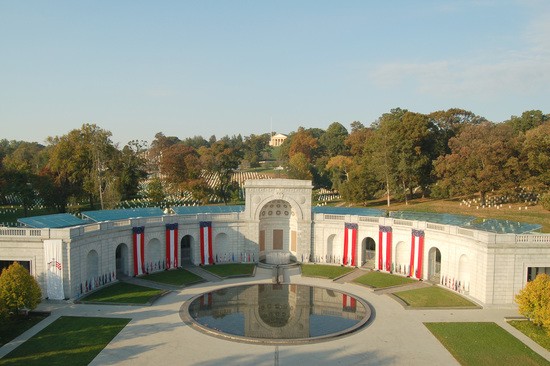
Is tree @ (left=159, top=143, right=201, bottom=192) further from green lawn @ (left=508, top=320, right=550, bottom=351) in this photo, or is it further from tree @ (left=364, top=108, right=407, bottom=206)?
green lawn @ (left=508, top=320, right=550, bottom=351)

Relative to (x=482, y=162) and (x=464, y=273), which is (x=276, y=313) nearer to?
(x=464, y=273)

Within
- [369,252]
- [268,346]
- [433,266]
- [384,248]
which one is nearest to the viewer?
[268,346]

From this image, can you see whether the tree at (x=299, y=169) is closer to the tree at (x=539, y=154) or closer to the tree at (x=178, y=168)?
the tree at (x=178, y=168)

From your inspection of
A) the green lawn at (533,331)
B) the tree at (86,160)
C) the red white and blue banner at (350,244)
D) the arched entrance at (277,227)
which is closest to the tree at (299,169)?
the tree at (86,160)

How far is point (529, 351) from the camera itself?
23.9m

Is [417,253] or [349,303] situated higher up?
[417,253]

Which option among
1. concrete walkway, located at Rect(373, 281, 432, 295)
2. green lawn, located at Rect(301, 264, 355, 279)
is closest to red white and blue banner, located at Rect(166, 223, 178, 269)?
green lawn, located at Rect(301, 264, 355, 279)

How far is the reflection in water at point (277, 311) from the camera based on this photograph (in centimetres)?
2634

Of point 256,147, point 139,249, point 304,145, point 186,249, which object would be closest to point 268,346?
point 139,249

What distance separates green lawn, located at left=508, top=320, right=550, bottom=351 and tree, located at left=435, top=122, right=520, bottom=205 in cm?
3131

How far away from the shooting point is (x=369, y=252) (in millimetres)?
44094

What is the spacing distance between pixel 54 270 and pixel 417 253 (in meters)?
29.4

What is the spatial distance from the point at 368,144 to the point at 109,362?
58.7 m

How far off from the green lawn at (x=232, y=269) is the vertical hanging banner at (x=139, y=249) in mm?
5857
